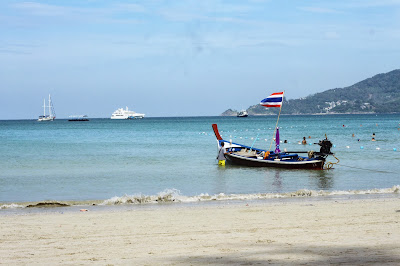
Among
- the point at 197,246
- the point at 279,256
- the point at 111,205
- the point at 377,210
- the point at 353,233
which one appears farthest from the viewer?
the point at 111,205

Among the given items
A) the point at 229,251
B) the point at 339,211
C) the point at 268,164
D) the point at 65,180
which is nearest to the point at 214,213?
the point at 339,211

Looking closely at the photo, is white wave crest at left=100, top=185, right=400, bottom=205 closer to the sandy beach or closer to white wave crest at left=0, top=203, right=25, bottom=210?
the sandy beach

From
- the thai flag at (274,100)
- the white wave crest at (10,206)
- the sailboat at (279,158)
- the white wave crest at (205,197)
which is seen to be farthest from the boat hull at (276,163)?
the white wave crest at (10,206)

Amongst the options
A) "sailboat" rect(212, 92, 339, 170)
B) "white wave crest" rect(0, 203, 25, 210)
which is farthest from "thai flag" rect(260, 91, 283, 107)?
"white wave crest" rect(0, 203, 25, 210)

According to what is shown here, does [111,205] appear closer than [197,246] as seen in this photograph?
No

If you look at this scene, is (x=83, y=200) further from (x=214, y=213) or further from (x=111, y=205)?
(x=214, y=213)

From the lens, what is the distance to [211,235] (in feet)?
33.1

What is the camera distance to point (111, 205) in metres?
16.0

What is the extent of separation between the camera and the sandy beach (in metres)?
8.11

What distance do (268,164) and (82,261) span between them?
2018 cm

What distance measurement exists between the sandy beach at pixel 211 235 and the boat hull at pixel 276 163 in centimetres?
1176

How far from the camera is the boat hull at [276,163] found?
1041 inches

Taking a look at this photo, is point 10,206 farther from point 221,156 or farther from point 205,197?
point 221,156

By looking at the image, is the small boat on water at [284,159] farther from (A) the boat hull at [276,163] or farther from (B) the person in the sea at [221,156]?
(B) the person in the sea at [221,156]
